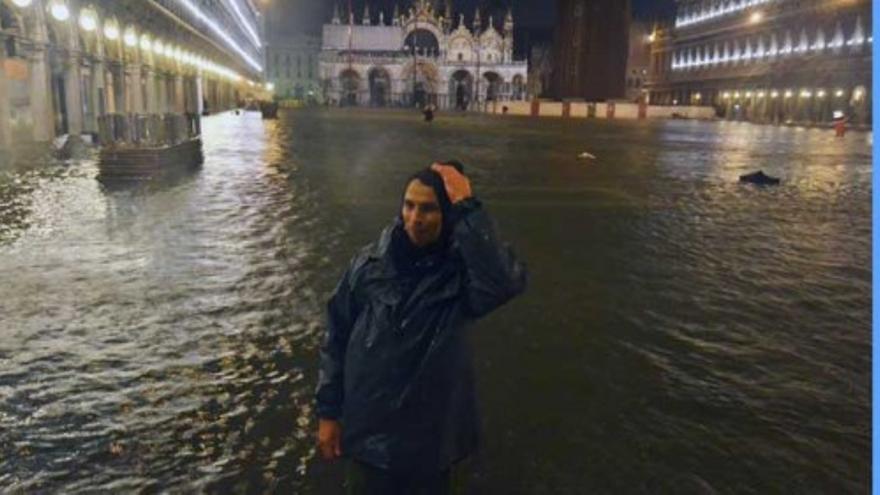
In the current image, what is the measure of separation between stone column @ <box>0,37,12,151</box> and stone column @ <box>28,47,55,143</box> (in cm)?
177

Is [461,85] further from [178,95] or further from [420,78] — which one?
[178,95]

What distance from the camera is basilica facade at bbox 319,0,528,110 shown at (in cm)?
11250

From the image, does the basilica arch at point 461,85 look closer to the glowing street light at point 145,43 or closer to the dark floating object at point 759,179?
the glowing street light at point 145,43

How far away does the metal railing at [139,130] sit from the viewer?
13859 mm

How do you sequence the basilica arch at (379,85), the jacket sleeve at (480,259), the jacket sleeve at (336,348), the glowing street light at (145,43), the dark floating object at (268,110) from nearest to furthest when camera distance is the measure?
the jacket sleeve at (480,259) → the jacket sleeve at (336,348) → the glowing street light at (145,43) → the dark floating object at (268,110) → the basilica arch at (379,85)

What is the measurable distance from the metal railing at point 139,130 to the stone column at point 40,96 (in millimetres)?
9041

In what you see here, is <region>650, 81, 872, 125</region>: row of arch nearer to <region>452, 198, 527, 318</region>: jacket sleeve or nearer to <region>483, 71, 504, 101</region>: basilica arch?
<region>483, 71, 504, 101</region>: basilica arch

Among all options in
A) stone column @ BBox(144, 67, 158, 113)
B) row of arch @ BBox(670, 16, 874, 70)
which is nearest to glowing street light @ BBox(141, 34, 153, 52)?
stone column @ BBox(144, 67, 158, 113)

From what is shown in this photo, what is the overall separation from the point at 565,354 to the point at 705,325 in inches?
55.1

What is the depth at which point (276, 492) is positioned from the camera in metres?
3.29

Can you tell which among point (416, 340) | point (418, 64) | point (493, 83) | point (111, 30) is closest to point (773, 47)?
point (493, 83)

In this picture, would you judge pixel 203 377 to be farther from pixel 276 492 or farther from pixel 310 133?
pixel 310 133

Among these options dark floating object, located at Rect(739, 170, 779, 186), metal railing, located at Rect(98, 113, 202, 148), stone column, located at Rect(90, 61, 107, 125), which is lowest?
dark floating object, located at Rect(739, 170, 779, 186)

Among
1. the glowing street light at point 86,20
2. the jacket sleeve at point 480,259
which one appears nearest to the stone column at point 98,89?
the glowing street light at point 86,20
